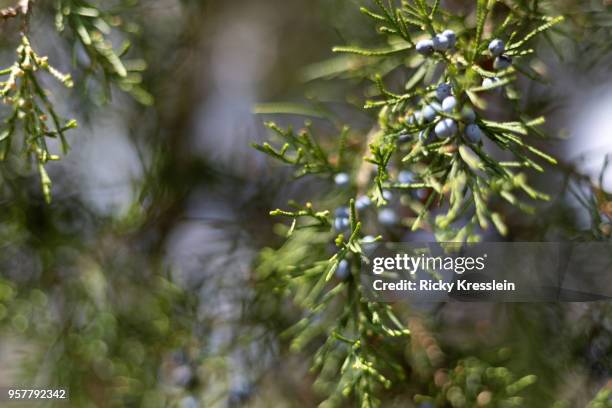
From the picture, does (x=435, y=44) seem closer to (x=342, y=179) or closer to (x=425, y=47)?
(x=425, y=47)

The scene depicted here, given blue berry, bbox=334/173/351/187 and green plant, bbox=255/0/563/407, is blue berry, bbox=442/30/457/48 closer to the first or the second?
green plant, bbox=255/0/563/407

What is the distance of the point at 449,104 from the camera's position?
44 centimetres

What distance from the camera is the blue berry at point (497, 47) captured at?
0.43m

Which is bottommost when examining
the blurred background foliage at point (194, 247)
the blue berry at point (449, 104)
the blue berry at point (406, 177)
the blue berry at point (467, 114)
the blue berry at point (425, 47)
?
the blurred background foliage at point (194, 247)

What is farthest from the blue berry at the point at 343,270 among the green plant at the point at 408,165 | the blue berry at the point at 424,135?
the blue berry at the point at 424,135

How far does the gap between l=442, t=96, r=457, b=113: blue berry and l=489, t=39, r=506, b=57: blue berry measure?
43 mm

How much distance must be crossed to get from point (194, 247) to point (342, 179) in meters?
0.31

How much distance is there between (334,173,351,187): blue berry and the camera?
0.56m

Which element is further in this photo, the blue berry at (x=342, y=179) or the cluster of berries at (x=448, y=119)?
the blue berry at (x=342, y=179)

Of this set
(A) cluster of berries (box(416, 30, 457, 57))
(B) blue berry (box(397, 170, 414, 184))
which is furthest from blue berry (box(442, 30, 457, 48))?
(B) blue berry (box(397, 170, 414, 184))

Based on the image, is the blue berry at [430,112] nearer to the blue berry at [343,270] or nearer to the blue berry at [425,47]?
the blue berry at [425,47]

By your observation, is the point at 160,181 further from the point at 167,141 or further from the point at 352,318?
the point at 352,318

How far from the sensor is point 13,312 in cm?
65

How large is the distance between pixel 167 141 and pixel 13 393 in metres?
0.36
